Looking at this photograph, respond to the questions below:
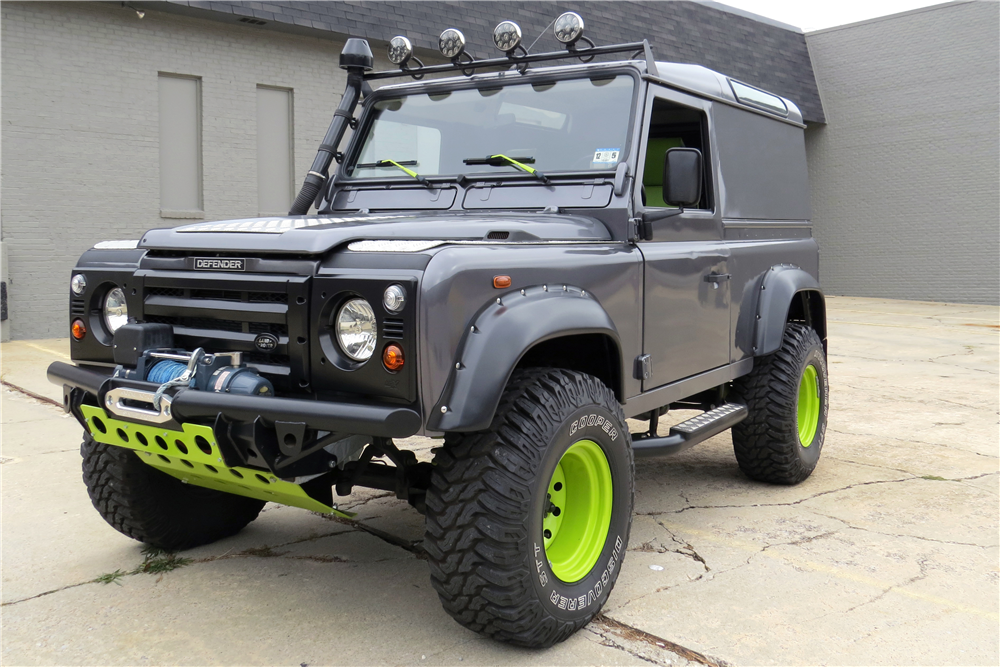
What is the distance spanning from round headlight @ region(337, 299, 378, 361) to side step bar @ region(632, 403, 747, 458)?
1.47 meters

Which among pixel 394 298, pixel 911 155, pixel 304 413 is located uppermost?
pixel 911 155

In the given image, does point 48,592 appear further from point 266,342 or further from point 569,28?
point 569,28

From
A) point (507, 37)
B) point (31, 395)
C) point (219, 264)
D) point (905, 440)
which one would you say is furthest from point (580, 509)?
point (31, 395)

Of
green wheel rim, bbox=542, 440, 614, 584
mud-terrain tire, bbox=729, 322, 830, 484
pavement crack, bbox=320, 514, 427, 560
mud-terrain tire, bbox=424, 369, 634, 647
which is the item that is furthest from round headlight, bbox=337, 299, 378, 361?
mud-terrain tire, bbox=729, 322, 830, 484

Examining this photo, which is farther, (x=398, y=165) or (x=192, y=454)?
(x=398, y=165)

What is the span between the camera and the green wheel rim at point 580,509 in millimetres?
3156

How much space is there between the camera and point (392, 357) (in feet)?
8.38

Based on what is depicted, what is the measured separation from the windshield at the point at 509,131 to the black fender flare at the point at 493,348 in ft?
3.45

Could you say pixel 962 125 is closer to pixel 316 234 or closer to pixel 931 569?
pixel 931 569

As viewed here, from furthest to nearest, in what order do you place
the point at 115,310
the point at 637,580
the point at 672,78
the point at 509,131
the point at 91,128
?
the point at 91,128 → the point at 672,78 → the point at 509,131 → the point at 637,580 → the point at 115,310

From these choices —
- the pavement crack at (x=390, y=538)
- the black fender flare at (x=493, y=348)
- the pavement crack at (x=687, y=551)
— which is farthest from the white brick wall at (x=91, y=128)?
the black fender flare at (x=493, y=348)

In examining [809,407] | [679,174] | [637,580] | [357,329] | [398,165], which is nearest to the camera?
[357,329]

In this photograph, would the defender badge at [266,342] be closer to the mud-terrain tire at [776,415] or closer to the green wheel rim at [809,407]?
the mud-terrain tire at [776,415]

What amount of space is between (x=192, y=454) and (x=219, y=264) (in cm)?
65
